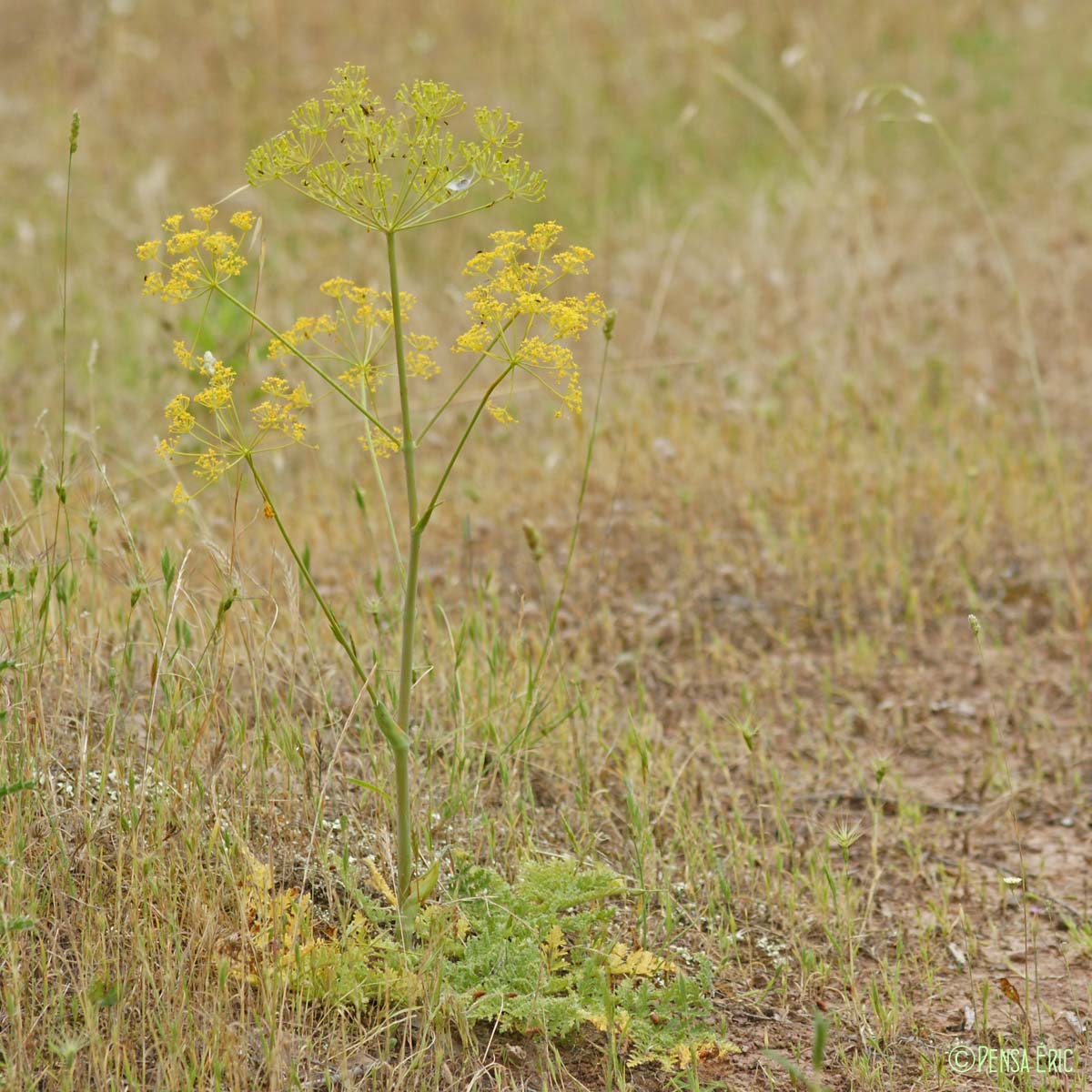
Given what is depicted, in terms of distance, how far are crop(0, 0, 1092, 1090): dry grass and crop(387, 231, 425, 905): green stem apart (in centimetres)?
21

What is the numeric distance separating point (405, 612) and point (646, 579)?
219cm

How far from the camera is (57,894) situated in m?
2.17

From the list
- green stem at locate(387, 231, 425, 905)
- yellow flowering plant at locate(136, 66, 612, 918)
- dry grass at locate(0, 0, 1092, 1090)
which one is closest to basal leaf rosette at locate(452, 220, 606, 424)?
yellow flowering plant at locate(136, 66, 612, 918)

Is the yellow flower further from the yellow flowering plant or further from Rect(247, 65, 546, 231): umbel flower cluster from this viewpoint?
Rect(247, 65, 546, 231): umbel flower cluster

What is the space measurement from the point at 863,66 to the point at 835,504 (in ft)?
16.3

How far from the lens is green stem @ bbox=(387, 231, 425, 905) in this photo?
6.35 feet

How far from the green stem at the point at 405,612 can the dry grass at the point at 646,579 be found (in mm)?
210

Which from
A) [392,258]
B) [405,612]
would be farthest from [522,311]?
[405,612]

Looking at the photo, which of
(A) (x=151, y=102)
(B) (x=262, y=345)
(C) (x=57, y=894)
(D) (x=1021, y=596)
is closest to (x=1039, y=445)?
(D) (x=1021, y=596)

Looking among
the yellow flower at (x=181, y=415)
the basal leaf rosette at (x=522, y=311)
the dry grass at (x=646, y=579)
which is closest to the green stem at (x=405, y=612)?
the basal leaf rosette at (x=522, y=311)

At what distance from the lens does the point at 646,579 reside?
4168 mm

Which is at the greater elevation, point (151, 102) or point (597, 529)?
point (151, 102)

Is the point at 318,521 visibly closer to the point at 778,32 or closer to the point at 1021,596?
the point at 1021,596

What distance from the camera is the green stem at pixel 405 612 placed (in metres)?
1.93
